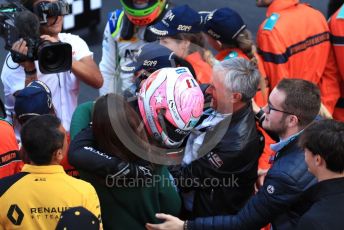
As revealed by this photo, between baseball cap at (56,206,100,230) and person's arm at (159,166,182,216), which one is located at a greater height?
baseball cap at (56,206,100,230)

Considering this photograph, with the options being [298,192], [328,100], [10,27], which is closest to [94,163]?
[298,192]

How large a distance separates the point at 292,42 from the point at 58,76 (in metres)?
1.69

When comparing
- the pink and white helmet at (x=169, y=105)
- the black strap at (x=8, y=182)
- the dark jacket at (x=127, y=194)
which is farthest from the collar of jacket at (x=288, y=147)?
the black strap at (x=8, y=182)

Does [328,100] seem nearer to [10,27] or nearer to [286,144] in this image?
[286,144]

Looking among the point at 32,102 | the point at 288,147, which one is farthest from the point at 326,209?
the point at 32,102

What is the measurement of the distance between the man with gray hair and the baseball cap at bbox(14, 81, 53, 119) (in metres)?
0.79

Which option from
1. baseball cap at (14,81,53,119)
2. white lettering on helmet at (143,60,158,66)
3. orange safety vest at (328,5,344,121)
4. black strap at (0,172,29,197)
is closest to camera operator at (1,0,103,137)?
baseball cap at (14,81,53,119)

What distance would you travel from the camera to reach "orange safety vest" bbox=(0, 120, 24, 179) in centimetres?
286

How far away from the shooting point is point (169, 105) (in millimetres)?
2660

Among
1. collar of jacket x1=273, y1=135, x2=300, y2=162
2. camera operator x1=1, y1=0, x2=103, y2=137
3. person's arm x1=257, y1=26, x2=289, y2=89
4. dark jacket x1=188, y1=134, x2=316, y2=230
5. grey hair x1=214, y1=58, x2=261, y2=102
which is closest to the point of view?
dark jacket x1=188, y1=134, x2=316, y2=230

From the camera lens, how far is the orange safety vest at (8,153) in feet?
9.37

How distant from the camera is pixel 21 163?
293cm

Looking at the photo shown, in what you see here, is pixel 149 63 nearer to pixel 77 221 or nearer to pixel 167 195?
pixel 167 195

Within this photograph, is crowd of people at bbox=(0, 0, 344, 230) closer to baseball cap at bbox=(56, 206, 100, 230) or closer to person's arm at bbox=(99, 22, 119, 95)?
baseball cap at bbox=(56, 206, 100, 230)
